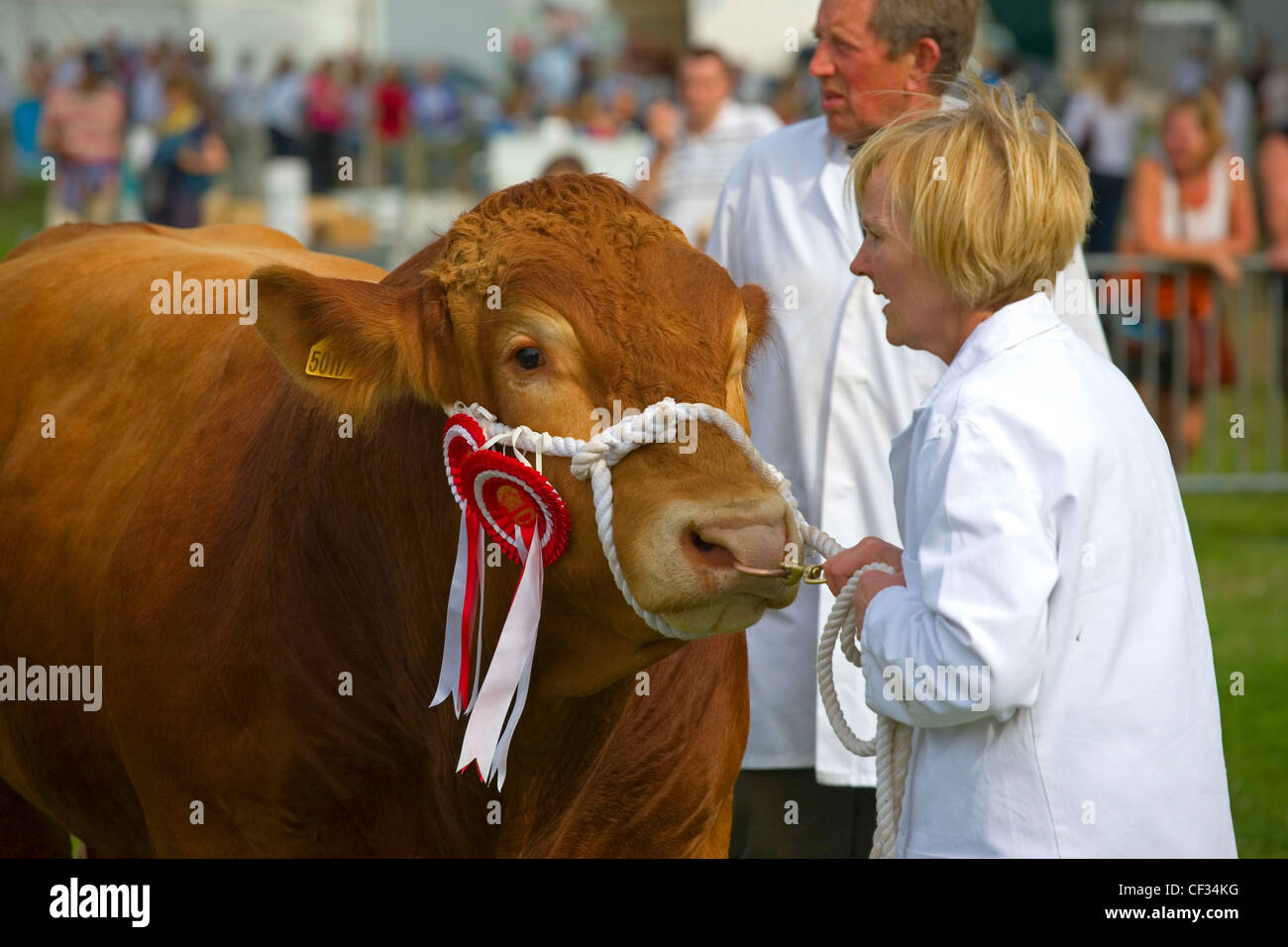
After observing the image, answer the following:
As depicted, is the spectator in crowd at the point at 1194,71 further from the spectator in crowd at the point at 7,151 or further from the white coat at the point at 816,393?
the white coat at the point at 816,393

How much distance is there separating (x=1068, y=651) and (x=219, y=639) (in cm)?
160

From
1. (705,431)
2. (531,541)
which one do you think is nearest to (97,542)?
(531,541)

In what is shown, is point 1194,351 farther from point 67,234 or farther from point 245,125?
point 245,125

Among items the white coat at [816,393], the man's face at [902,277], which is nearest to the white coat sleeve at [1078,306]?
the white coat at [816,393]

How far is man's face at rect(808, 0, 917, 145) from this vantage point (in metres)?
3.78

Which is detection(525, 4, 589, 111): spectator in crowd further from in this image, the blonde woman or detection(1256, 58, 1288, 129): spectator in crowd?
the blonde woman

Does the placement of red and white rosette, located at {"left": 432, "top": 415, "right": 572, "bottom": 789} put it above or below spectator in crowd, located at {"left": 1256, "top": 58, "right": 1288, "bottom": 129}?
below

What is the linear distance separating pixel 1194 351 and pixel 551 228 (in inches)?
333

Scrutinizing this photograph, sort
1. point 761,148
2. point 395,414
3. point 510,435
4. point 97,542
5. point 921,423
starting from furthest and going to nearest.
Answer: point 761,148 → point 97,542 → point 395,414 → point 510,435 → point 921,423

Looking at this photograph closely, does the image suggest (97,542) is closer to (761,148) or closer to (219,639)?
(219,639)

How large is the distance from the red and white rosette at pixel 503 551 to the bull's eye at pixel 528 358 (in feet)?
0.48

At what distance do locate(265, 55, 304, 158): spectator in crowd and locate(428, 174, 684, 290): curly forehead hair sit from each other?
19170mm

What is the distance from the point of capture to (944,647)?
2.27m

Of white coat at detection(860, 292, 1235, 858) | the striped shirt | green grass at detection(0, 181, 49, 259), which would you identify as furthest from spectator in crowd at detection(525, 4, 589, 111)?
white coat at detection(860, 292, 1235, 858)
